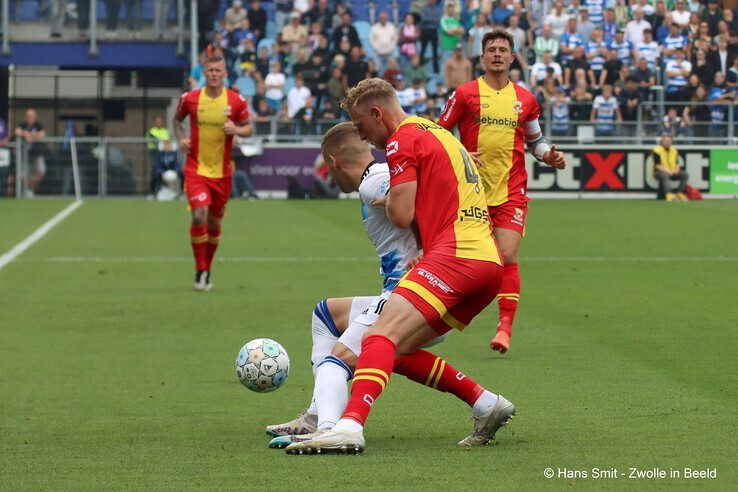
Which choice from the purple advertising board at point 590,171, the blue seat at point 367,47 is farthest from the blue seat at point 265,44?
the purple advertising board at point 590,171

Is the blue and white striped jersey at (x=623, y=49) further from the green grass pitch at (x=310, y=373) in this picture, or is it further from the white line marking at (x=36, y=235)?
the green grass pitch at (x=310, y=373)

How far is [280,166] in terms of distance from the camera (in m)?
31.7

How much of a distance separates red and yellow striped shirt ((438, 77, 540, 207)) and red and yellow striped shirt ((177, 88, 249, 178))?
494 cm

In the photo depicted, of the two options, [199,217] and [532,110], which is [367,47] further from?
[532,110]

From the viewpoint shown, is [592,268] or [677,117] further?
[677,117]

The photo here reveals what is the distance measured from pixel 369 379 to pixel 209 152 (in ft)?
30.6

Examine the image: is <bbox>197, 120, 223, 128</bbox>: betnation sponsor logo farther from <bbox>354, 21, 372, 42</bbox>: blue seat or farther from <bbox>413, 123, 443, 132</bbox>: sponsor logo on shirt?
<bbox>354, 21, 372, 42</bbox>: blue seat

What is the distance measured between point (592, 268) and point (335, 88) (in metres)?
16.9

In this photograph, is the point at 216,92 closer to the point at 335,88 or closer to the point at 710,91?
the point at 335,88

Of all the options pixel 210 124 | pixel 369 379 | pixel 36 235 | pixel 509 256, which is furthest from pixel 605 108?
pixel 369 379

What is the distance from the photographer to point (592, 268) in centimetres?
1678

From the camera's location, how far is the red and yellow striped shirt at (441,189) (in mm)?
6547

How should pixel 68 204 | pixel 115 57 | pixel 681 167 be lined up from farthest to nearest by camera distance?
pixel 115 57 < pixel 681 167 < pixel 68 204

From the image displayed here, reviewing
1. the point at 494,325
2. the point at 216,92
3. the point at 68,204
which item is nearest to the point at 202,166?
the point at 216,92
